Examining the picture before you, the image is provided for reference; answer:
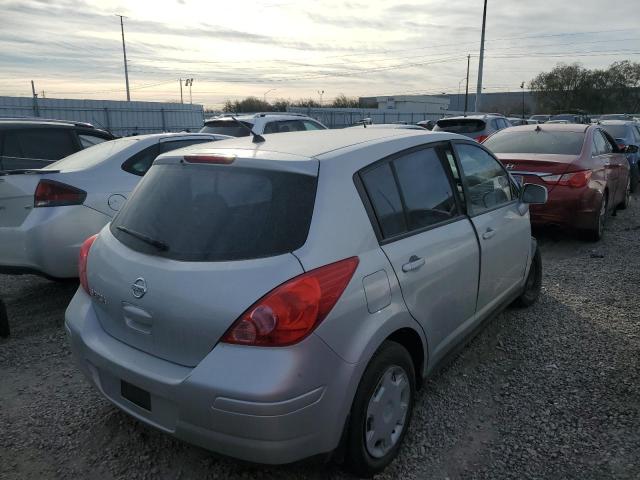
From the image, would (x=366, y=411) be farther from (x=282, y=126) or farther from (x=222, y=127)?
(x=222, y=127)

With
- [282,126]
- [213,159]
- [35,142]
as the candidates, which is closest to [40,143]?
[35,142]

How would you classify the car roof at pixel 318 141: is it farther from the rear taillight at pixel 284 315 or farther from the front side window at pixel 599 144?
the front side window at pixel 599 144

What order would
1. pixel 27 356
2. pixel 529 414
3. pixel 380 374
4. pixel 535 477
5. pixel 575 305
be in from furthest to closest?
pixel 575 305 → pixel 27 356 → pixel 529 414 → pixel 535 477 → pixel 380 374

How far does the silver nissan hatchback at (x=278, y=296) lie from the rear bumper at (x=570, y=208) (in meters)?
4.21

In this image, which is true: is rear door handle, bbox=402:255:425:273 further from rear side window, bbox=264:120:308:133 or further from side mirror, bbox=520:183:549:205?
rear side window, bbox=264:120:308:133

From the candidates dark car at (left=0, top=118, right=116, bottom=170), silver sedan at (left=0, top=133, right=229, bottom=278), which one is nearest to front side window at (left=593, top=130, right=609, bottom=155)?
silver sedan at (left=0, top=133, right=229, bottom=278)

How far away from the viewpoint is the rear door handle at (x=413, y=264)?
2.58 m

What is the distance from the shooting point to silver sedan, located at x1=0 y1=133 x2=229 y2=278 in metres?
4.42

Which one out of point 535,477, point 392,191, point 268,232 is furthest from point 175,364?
point 535,477

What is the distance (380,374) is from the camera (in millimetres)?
2416

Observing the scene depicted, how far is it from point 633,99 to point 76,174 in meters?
72.2

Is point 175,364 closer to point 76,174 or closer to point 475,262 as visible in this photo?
point 475,262

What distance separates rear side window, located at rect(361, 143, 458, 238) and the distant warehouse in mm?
21329

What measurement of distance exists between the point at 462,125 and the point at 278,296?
12.9 meters
